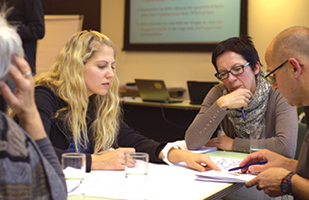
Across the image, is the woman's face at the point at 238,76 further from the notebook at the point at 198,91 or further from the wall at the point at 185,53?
the wall at the point at 185,53

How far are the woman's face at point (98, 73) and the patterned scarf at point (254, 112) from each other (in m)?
0.79

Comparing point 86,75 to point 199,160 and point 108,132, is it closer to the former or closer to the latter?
point 108,132

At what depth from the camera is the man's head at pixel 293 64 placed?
4.49ft

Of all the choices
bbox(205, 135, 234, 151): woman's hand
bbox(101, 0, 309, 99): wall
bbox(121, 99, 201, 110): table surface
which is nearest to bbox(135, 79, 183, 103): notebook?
bbox(121, 99, 201, 110): table surface

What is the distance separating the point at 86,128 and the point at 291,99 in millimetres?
964

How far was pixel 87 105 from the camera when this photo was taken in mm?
1811

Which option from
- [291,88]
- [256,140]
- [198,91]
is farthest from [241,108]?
[198,91]

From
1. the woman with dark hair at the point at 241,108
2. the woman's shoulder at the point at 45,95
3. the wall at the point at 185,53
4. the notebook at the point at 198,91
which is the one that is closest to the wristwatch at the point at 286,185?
the woman with dark hair at the point at 241,108

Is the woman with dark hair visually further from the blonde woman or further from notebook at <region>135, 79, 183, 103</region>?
notebook at <region>135, 79, 183, 103</region>

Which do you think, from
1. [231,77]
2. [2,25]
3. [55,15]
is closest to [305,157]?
[231,77]

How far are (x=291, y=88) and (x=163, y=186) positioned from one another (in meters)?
0.66

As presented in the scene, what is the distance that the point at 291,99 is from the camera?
144 cm

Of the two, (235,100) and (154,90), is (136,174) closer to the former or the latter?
(235,100)

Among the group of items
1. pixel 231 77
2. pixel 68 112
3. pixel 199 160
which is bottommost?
pixel 199 160
